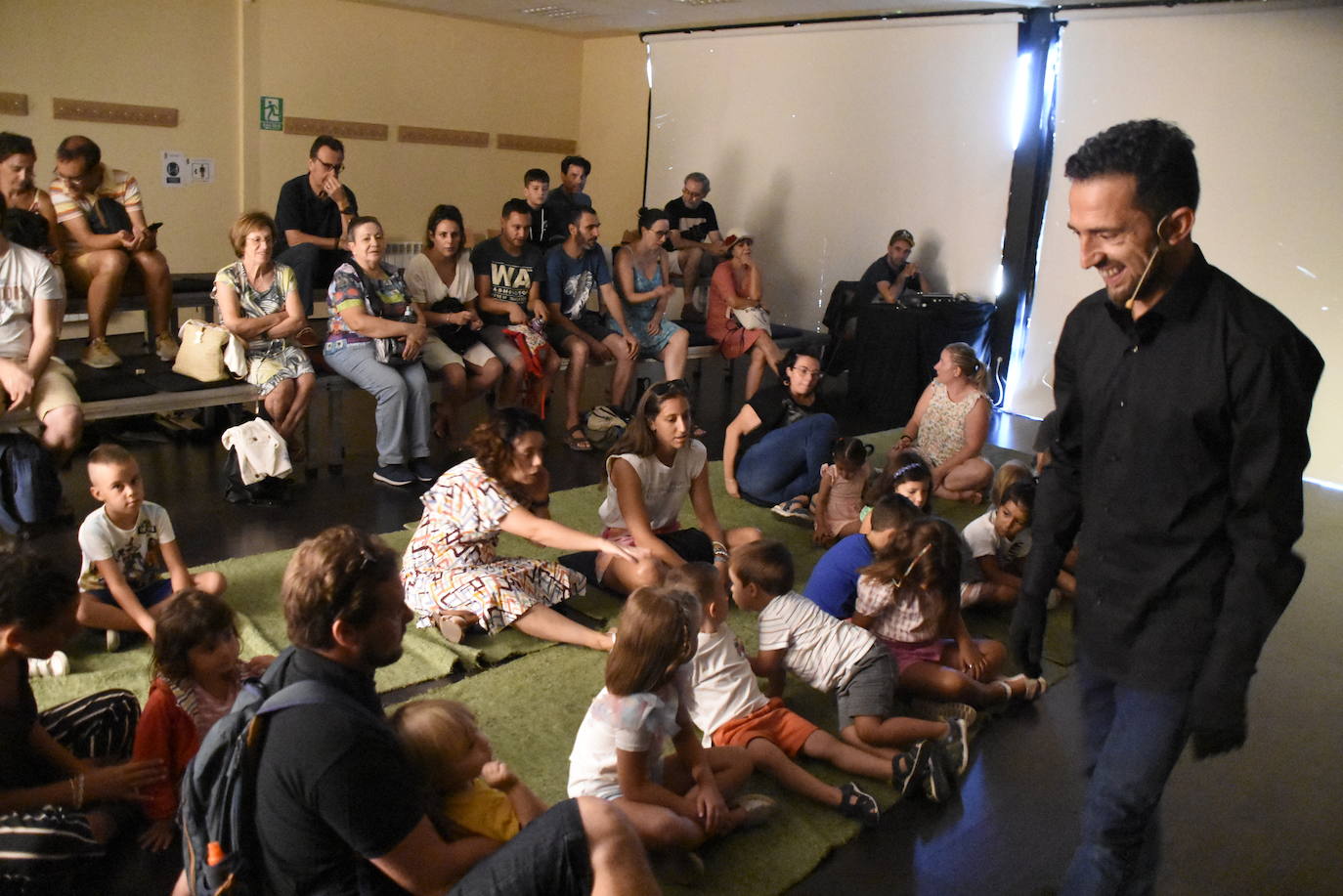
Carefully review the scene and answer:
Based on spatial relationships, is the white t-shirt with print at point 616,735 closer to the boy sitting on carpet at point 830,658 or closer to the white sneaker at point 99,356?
the boy sitting on carpet at point 830,658

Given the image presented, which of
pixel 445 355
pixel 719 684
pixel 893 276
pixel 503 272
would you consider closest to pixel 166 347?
pixel 445 355

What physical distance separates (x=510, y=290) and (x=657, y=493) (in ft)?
8.75

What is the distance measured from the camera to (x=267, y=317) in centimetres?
508

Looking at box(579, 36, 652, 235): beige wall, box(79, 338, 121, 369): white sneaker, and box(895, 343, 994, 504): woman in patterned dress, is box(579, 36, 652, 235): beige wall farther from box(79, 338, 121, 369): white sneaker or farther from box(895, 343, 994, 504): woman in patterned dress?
box(79, 338, 121, 369): white sneaker

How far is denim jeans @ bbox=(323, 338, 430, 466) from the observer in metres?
5.20

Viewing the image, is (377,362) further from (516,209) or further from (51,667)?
(51,667)

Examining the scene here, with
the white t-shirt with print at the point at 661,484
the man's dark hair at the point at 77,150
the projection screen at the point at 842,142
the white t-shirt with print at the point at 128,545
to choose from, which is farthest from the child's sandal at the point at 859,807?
the projection screen at the point at 842,142

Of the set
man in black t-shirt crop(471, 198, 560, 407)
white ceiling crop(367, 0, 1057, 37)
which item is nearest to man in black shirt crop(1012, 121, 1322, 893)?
man in black t-shirt crop(471, 198, 560, 407)

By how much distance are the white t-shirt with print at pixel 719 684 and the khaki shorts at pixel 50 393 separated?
2973 millimetres

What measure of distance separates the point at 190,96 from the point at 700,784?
7459 millimetres

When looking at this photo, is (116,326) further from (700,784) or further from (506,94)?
(700,784)

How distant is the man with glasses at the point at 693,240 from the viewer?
838cm

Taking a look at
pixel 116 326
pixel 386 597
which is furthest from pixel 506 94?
pixel 386 597

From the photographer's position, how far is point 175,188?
8203mm
